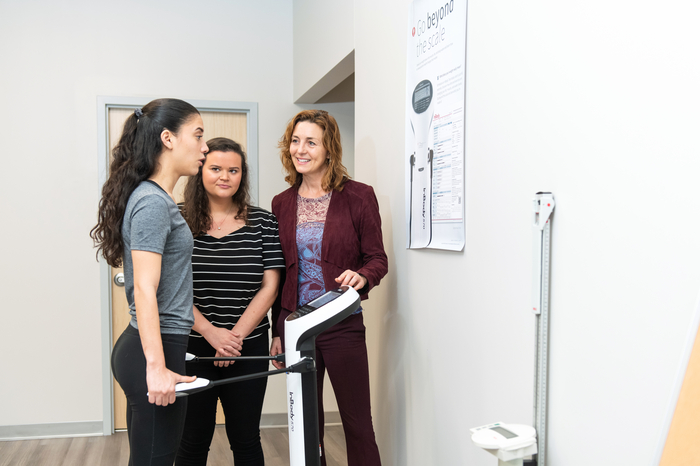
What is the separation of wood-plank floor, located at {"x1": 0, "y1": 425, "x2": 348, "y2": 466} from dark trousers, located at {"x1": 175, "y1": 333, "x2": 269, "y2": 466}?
1041 mm

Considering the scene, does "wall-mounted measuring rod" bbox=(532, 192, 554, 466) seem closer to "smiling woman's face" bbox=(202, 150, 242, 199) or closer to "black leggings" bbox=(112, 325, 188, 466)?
"black leggings" bbox=(112, 325, 188, 466)

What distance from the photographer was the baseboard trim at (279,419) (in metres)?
3.59

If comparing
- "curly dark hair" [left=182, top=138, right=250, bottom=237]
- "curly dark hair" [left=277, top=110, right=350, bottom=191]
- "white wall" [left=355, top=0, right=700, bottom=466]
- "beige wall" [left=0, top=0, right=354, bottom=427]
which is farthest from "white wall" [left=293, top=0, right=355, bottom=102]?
"white wall" [left=355, top=0, right=700, bottom=466]

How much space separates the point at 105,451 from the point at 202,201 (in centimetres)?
204

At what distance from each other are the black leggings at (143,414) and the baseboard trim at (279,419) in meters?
2.32

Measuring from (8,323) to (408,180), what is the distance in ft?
9.18

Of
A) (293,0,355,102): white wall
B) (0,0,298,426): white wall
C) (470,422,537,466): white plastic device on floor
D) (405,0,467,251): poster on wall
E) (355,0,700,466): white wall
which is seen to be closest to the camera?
(355,0,700,466): white wall

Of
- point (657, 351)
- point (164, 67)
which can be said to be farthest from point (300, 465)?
point (164, 67)

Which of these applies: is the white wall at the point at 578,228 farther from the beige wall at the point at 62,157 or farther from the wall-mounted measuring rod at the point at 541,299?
the beige wall at the point at 62,157

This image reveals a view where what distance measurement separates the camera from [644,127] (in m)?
0.93

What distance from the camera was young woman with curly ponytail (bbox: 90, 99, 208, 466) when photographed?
4.25ft

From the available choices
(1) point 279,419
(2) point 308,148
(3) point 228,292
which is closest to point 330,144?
(2) point 308,148

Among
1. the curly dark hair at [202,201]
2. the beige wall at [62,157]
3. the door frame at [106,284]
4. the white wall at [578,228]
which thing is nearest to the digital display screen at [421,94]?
the white wall at [578,228]

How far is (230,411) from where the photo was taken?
188 cm
